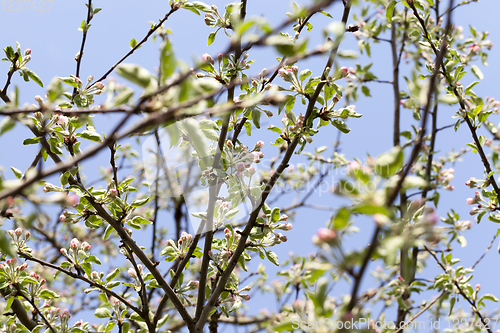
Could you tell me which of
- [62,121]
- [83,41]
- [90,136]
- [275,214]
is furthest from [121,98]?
[83,41]

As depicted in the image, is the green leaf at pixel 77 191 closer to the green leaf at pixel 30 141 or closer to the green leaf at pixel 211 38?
the green leaf at pixel 30 141

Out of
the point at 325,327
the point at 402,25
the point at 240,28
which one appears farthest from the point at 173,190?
the point at 402,25

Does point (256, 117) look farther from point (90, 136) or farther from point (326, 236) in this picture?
point (326, 236)

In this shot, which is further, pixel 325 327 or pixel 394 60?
pixel 394 60

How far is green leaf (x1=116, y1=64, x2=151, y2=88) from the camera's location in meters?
0.75

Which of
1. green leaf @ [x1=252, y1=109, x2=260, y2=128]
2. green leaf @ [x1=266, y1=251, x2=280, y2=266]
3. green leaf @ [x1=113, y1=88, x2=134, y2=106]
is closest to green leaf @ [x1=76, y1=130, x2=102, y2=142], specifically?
green leaf @ [x1=252, y1=109, x2=260, y2=128]

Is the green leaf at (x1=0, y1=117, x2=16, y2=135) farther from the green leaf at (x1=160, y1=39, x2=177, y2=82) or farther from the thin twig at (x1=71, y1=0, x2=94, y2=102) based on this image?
the thin twig at (x1=71, y1=0, x2=94, y2=102)

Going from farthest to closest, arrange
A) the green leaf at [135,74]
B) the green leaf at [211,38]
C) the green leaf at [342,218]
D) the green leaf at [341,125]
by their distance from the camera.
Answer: the green leaf at [211,38] → the green leaf at [341,125] → the green leaf at [135,74] → the green leaf at [342,218]

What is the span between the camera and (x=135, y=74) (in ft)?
2.47

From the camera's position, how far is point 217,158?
168 cm

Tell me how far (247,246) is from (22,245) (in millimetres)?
1183

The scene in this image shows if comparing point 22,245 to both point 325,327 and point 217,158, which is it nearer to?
point 217,158

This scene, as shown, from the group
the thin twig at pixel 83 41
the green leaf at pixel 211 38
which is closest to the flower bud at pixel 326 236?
the green leaf at pixel 211 38

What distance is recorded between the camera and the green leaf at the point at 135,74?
0.75 metres
